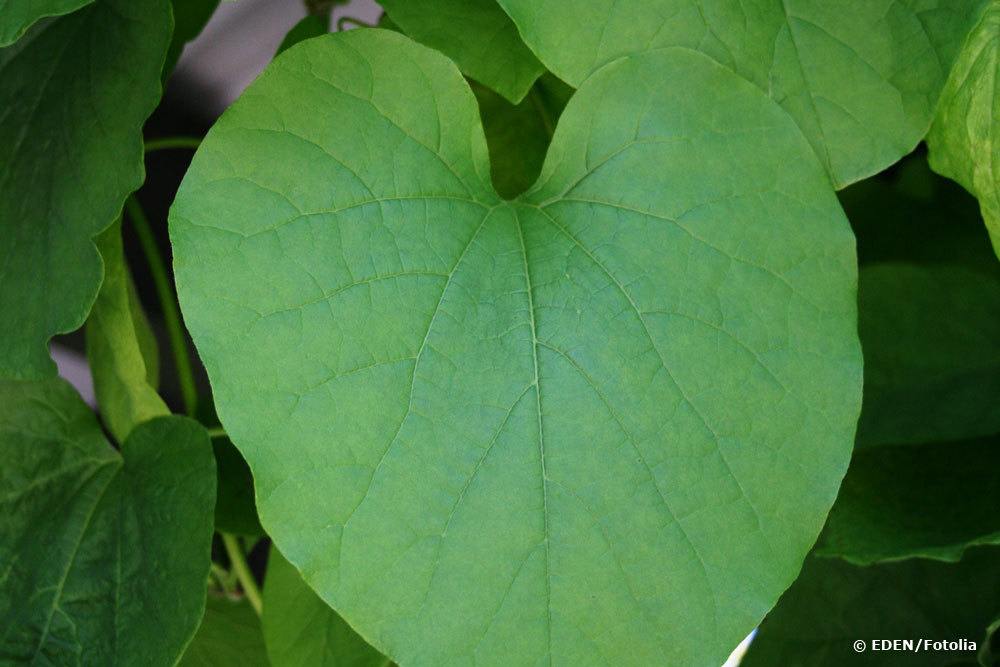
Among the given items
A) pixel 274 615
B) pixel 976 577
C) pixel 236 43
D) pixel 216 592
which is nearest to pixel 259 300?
pixel 274 615

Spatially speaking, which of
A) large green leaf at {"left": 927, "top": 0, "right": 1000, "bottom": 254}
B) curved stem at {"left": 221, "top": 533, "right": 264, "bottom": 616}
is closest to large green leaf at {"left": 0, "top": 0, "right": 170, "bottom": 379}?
curved stem at {"left": 221, "top": 533, "right": 264, "bottom": 616}

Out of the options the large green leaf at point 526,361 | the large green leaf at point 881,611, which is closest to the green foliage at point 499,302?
the large green leaf at point 526,361

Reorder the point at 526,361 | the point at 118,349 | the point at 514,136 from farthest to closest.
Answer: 1. the point at 514,136
2. the point at 118,349
3. the point at 526,361

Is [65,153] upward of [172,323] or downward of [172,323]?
upward

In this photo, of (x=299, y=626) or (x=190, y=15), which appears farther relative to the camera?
(x=190, y=15)

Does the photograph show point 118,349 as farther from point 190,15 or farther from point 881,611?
point 881,611

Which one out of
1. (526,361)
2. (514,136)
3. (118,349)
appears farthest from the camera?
(514,136)

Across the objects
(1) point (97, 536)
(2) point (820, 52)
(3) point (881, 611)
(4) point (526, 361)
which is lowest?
(3) point (881, 611)

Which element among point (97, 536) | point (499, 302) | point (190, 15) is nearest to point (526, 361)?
point (499, 302)
